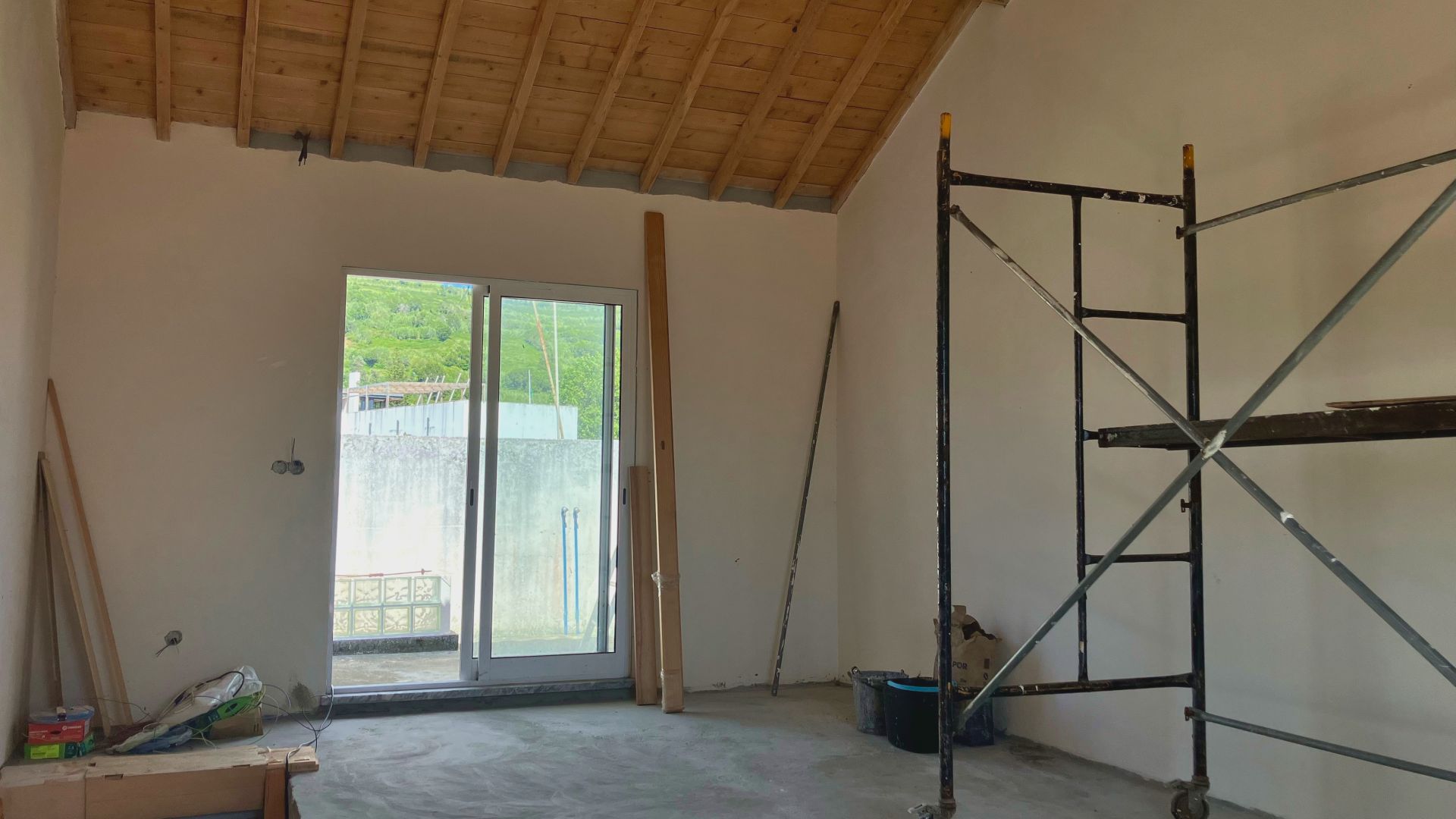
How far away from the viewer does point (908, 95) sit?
514cm

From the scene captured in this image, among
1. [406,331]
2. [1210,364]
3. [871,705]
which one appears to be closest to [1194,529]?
[1210,364]

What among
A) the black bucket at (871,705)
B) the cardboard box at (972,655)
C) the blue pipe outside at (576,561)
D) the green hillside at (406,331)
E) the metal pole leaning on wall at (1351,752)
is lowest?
the black bucket at (871,705)

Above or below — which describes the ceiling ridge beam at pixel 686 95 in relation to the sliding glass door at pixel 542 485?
above

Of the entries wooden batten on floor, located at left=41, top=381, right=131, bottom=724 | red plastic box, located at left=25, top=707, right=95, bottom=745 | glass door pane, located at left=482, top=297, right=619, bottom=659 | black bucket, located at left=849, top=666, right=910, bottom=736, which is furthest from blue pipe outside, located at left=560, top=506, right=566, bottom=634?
red plastic box, located at left=25, top=707, right=95, bottom=745

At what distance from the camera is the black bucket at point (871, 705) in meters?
4.34

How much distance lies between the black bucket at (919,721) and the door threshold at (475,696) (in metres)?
1.66

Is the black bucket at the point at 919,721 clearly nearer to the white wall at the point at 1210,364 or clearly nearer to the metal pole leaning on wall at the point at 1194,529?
the white wall at the point at 1210,364

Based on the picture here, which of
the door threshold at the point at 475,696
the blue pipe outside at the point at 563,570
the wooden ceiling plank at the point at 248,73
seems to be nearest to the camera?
the wooden ceiling plank at the point at 248,73

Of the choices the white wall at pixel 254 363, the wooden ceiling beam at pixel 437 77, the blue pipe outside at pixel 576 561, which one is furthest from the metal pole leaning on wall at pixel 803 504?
the wooden ceiling beam at pixel 437 77

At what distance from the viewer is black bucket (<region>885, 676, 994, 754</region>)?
399cm

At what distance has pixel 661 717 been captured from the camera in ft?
15.5

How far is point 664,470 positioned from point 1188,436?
127 inches

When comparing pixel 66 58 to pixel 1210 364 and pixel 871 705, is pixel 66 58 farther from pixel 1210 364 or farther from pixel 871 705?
pixel 1210 364

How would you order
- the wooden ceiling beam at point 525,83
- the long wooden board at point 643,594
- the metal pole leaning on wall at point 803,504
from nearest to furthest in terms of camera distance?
the wooden ceiling beam at point 525,83 → the long wooden board at point 643,594 → the metal pole leaning on wall at point 803,504
